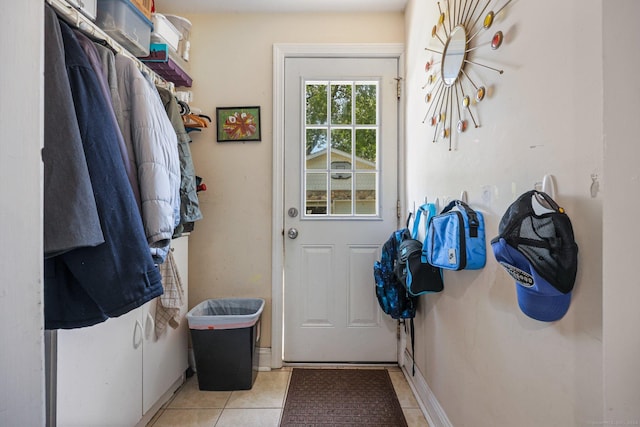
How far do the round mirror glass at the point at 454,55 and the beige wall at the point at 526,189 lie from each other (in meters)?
0.11

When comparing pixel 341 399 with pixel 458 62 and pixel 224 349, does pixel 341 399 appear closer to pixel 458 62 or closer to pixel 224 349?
pixel 224 349

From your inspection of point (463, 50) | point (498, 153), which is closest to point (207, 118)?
point (463, 50)

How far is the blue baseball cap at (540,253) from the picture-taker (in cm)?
64

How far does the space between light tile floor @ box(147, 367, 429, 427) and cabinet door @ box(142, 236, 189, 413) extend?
11 centimetres

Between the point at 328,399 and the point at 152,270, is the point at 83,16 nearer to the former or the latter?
the point at 152,270

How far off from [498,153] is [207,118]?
1.70m

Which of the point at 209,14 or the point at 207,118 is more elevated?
the point at 209,14

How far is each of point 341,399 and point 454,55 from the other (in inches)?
68.3

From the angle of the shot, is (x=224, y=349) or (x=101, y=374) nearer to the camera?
(x=101, y=374)

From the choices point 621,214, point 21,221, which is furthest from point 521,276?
point 21,221

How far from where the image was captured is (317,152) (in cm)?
205

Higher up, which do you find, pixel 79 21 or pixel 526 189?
pixel 79 21

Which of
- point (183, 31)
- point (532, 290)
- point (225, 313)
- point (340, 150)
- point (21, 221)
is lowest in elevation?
point (225, 313)

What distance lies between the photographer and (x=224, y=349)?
1.71m
